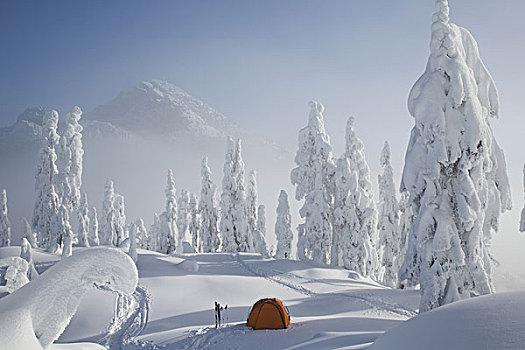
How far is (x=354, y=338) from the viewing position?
11.0 meters

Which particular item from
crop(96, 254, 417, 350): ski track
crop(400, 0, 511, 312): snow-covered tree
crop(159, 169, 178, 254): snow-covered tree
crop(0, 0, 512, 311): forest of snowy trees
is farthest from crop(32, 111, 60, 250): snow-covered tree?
crop(400, 0, 511, 312): snow-covered tree

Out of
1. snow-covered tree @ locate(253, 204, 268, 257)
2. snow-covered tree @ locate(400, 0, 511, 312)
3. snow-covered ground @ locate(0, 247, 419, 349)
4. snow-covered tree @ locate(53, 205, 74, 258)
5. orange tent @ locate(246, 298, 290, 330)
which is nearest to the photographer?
snow-covered tree @ locate(400, 0, 511, 312)

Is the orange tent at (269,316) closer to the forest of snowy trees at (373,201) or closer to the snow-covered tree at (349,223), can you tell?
the forest of snowy trees at (373,201)

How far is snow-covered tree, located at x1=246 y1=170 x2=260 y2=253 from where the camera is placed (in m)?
45.3

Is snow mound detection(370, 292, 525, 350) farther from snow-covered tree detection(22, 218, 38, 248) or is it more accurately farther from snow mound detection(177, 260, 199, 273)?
snow-covered tree detection(22, 218, 38, 248)

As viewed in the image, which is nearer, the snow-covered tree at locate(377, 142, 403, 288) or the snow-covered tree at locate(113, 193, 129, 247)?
the snow-covered tree at locate(377, 142, 403, 288)

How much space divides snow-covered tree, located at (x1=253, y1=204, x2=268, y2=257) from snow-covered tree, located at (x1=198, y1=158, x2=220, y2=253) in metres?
5.90

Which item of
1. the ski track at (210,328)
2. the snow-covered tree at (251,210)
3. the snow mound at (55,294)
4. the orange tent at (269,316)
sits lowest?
the ski track at (210,328)

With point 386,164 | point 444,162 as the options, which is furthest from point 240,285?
point 386,164

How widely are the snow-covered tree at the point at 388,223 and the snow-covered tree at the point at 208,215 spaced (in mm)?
23851

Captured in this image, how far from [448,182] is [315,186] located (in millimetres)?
21471

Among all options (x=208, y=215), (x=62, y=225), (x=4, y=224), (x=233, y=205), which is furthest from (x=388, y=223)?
(x=4, y=224)

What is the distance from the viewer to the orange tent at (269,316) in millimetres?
15078

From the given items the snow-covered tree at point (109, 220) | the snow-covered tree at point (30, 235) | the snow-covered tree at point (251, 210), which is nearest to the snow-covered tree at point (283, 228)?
the snow-covered tree at point (251, 210)
